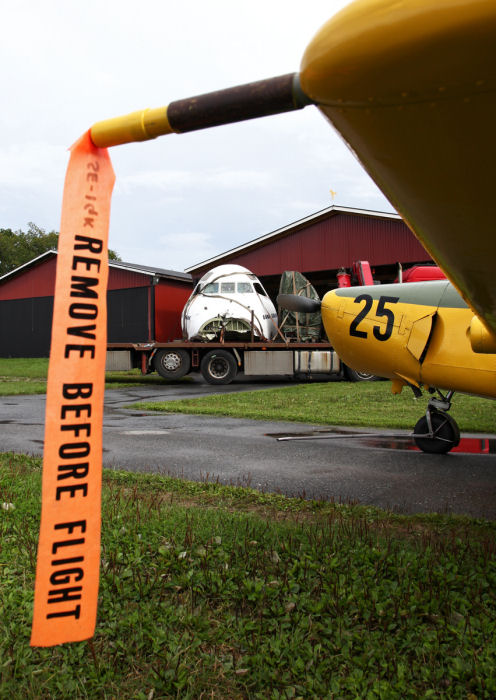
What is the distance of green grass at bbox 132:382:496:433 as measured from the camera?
8609 mm

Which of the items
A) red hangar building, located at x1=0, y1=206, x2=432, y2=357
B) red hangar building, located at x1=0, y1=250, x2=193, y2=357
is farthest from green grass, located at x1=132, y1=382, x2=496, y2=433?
red hangar building, located at x1=0, y1=250, x2=193, y2=357

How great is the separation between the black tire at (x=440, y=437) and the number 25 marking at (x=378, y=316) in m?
1.79

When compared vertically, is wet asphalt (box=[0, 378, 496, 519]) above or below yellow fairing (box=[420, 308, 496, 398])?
below

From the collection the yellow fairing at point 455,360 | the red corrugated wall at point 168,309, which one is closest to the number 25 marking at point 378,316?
the yellow fairing at point 455,360

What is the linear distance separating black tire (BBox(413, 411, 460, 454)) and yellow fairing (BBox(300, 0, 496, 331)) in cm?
537

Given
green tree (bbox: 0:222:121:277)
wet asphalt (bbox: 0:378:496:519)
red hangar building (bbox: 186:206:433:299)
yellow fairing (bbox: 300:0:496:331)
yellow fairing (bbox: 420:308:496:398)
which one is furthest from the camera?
green tree (bbox: 0:222:121:277)

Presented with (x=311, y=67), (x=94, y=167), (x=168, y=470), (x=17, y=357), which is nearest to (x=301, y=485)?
(x=168, y=470)

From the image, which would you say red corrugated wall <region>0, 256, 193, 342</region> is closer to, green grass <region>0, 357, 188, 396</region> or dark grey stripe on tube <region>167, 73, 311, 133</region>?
green grass <region>0, 357, 188, 396</region>

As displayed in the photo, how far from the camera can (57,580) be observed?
1605 mm

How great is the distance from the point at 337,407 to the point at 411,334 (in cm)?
596

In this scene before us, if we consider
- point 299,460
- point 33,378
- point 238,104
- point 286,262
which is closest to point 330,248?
point 286,262

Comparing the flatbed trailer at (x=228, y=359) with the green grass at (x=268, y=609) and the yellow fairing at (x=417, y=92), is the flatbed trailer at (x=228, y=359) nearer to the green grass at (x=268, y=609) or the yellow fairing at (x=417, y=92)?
the green grass at (x=268, y=609)

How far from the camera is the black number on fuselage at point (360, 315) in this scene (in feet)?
16.5

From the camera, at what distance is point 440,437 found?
6121 mm
